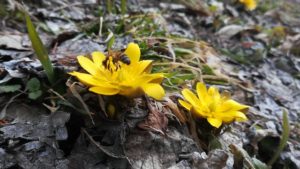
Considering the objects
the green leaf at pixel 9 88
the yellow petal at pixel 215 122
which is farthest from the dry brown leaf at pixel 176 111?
the green leaf at pixel 9 88

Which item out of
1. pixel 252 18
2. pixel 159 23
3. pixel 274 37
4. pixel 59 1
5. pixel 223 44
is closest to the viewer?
pixel 159 23

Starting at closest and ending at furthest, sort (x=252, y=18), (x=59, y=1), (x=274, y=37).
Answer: (x=59, y=1) < (x=274, y=37) < (x=252, y=18)

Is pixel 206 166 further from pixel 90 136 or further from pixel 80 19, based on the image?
pixel 80 19

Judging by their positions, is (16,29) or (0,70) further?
(16,29)

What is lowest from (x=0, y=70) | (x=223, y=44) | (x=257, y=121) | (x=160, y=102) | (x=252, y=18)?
(x=252, y=18)

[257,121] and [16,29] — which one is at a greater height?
[16,29]

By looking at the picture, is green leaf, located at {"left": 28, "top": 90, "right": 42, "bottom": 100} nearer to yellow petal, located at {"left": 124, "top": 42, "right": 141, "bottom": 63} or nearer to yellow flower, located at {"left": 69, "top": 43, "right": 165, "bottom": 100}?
yellow flower, located at {"left": 69, "top": 43, "right": 165, "bottom": 100}

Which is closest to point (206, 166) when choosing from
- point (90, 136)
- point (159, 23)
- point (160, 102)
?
point (160, 102)
